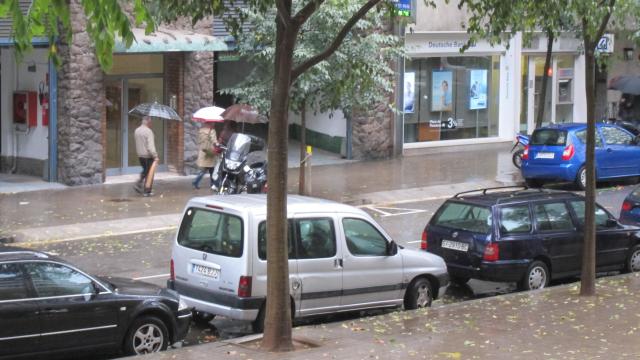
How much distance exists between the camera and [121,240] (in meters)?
17.7

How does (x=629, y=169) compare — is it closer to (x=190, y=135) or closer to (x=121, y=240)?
(x=190, y=135)

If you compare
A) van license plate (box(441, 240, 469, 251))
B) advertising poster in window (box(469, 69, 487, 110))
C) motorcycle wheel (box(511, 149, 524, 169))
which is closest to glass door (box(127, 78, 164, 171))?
motorcycle wheel (box(511, 149, 524, 169))

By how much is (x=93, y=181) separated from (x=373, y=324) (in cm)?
1244

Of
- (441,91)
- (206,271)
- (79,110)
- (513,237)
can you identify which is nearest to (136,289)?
(206,271)

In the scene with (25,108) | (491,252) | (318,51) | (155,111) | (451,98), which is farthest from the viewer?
(451,98)

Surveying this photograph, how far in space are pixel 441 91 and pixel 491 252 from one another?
1691cm

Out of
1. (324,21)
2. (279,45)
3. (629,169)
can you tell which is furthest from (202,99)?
(279,45)

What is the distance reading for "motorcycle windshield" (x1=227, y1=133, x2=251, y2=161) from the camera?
66.2 ft

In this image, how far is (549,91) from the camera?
112ft

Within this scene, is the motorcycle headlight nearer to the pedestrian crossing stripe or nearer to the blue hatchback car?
the pedestrian crossing stripe

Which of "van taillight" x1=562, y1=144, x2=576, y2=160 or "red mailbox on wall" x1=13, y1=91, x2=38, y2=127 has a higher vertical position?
"red mailbox on wall" x1=13, y1=91, x2=38, y2=127

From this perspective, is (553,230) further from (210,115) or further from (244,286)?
(210,115)

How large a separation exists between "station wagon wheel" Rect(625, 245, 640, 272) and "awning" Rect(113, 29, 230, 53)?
11224 mm

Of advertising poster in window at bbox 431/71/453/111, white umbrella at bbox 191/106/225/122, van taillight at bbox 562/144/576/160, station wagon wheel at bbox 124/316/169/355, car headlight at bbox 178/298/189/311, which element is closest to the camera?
station wagon wheel at bbox 124/316/169/355
